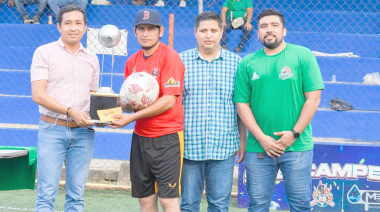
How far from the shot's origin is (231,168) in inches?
150

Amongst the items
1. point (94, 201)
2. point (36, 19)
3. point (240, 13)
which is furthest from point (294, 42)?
point (94, 201)

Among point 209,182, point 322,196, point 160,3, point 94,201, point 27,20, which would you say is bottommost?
point 94,201

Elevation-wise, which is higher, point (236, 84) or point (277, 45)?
point (277, 45)

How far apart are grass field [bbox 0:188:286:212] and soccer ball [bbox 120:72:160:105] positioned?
222 cm

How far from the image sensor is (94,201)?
18.9 ft

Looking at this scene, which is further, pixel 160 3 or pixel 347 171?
pixel 160 3

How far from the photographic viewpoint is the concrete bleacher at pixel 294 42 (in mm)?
7793

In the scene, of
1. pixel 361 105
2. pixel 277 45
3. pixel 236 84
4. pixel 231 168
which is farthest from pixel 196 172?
pixel 361 105

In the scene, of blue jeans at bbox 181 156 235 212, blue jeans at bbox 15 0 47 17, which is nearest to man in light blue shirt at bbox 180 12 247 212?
blue jeans at bbox 181 156 235 212

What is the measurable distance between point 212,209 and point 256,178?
403mm

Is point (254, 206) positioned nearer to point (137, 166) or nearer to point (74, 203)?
point (137, 166)

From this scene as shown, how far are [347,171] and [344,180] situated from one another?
10 cm

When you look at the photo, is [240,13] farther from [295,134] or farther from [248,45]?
[295,134]

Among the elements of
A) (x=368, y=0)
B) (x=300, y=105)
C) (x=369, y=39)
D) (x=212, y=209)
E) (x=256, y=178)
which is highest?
(x=368, y=0)
